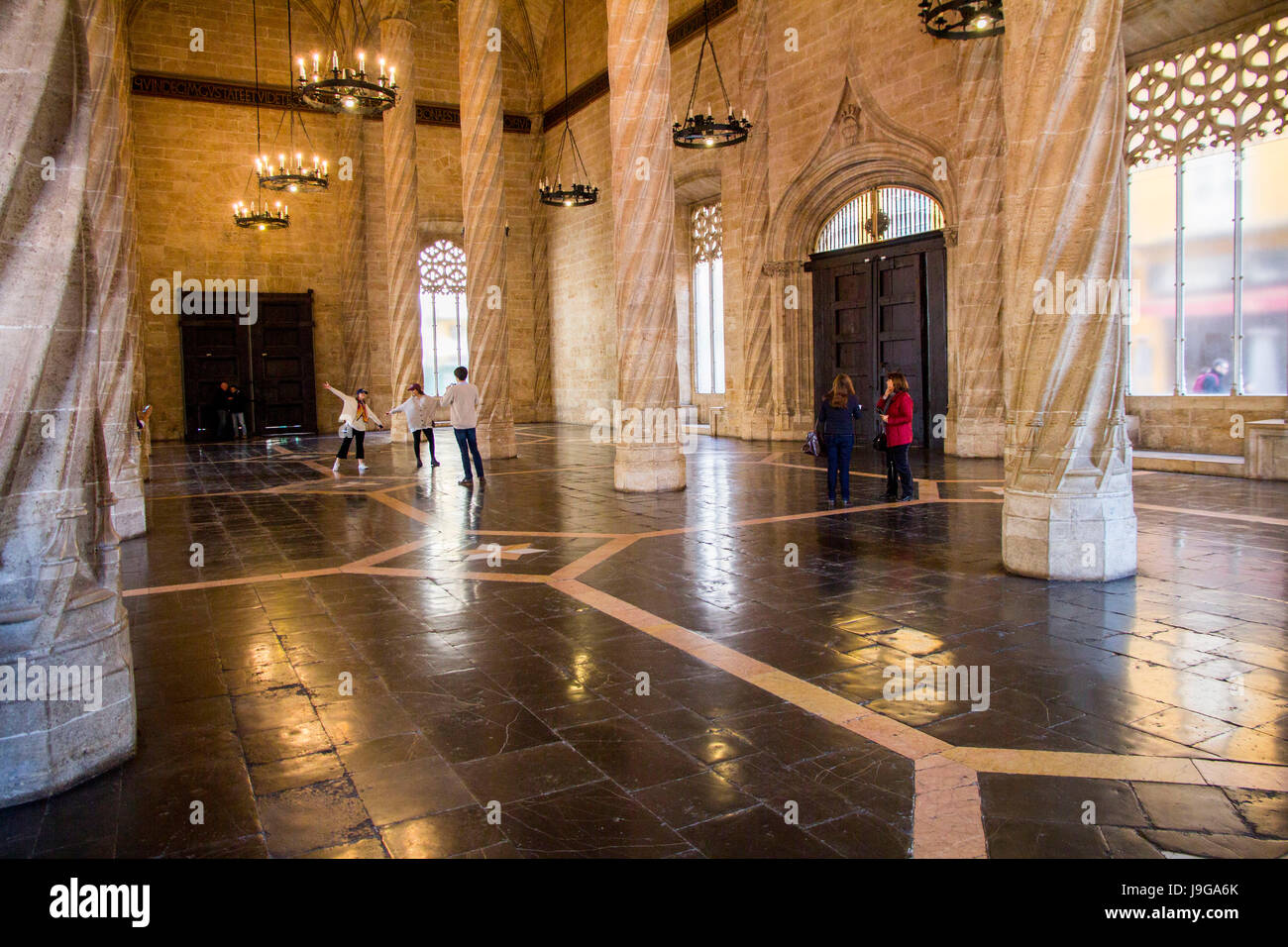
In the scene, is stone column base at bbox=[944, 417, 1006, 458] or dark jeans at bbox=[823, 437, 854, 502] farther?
stone column base at bbox=[944, 417, 1006, 458]

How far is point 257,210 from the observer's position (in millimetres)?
23391

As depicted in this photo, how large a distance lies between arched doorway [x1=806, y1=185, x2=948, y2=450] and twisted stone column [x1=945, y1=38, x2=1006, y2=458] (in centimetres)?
130

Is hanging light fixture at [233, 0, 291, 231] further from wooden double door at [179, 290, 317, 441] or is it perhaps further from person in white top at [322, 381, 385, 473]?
person in white top at [322, 381, 385, 473]

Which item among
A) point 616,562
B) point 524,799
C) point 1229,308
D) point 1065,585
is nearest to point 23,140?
point 524,799

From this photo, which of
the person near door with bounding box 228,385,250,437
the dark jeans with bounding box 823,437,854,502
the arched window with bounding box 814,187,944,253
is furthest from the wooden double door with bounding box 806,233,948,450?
the person near door with bounding box 228,385,250,437

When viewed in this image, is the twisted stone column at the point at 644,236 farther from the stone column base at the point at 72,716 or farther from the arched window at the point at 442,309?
the arched window at the point at 442,309

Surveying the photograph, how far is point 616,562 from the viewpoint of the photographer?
7.66 metres

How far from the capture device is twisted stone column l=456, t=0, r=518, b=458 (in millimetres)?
16594

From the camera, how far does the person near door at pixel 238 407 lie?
81.3 feet

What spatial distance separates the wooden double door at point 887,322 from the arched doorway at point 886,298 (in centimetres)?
2

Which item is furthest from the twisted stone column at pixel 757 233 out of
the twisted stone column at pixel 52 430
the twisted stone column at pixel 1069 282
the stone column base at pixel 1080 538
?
the twisted stone column at pixel 52 430

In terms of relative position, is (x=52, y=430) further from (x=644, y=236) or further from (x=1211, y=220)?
(x=1211, y=220)

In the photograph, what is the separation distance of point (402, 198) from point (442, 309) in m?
9.36

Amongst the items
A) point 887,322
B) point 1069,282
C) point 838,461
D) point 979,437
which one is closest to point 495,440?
point 887,322
